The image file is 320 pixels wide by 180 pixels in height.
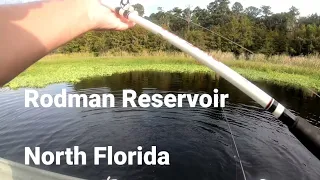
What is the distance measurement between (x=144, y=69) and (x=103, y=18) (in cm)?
2272

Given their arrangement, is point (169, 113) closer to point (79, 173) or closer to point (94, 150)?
point (94, 150)

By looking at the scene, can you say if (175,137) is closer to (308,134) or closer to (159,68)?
(308,134)

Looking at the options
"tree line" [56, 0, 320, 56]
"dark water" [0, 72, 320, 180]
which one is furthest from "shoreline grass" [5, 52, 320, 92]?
"dark water" [0, 72, 320, 180]

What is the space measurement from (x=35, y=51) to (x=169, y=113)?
1014 centimetres

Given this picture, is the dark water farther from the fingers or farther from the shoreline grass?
the fingers

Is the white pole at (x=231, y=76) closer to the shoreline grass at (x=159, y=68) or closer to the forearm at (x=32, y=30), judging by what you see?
the forearm at (x=32, y=30)

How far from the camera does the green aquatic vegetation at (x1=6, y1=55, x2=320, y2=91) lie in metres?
17.8

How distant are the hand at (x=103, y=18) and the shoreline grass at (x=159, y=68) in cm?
1574

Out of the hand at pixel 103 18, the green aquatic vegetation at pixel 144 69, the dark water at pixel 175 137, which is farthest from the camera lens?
the green aquatic vegetation at pixel 144 69

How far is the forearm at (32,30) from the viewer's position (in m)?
0.61

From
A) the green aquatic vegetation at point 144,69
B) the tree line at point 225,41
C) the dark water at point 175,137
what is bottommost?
the dark water at point 175,137

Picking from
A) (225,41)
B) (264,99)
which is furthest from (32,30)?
(225,41)

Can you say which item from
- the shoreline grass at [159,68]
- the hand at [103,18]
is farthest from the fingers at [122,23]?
the shoreline grass at [159,68]

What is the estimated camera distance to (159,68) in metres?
24.2
